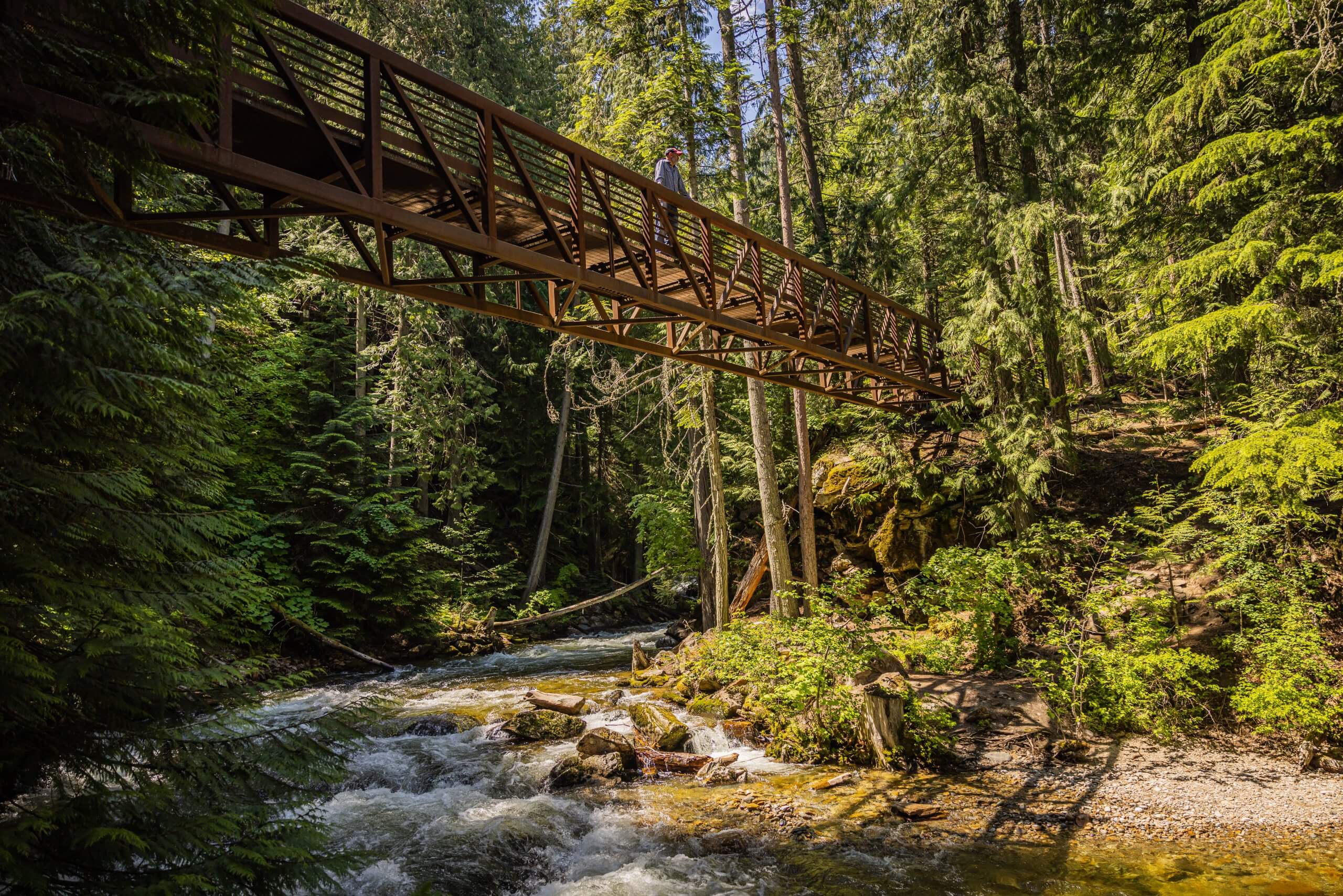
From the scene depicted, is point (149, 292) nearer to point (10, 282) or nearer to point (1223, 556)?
point (10, 282)

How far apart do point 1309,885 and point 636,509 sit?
46.0 ft

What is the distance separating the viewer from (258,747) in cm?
332

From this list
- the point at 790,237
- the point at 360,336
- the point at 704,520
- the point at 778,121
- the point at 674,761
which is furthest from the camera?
the point at 360,336

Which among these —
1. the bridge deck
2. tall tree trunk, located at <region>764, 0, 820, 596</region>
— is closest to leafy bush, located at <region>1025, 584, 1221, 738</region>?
tall tree trunk, located at <region>764, 0, 820, 596</region>

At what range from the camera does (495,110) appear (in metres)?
5.29

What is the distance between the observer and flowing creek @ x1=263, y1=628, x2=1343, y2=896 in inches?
205

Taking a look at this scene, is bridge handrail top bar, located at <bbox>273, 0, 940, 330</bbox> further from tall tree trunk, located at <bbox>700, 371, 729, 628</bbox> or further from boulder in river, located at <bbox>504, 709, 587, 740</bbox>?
boulder in river, located at <bbox>504, 709, 587, 740</bbox>

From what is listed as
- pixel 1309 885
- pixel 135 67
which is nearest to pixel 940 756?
pixel 1309 885

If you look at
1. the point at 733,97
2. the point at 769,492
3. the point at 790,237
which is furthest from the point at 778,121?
the point at 769,492

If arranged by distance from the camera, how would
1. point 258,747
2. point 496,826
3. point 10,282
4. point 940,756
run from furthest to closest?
point 940,756, point 496,826, point 258,747, point 10,282

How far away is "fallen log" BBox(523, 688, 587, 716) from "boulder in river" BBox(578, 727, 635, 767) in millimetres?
1829

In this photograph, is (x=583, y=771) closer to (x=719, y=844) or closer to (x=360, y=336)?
(x=719, y=844)

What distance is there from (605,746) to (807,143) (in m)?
13.2

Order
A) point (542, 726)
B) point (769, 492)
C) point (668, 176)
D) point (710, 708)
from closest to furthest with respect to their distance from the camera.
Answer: point (542, 726), point (668, 176), point (710, 708), point (769, 492)
